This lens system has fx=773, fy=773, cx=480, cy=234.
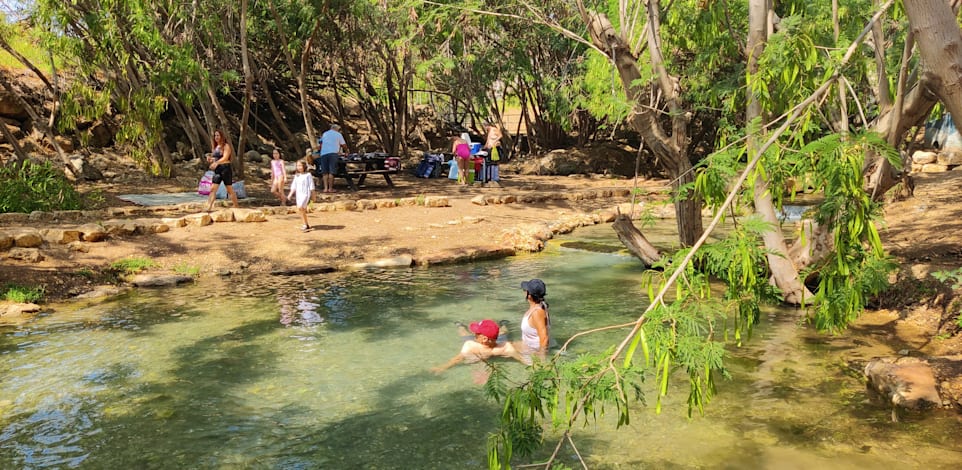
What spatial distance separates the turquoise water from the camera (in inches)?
214

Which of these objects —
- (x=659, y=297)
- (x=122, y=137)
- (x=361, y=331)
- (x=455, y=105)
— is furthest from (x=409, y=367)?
(x=455, y=105)

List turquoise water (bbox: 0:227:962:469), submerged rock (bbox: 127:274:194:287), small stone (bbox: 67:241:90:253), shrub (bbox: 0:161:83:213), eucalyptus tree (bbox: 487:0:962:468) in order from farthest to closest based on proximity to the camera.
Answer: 1. shrub (bbox: 0:161:83:213)
2. small stone (bbox: 67:241:90:253)
3. submerged rock (bbox: 127:274:194:287)
4. turquoise water (bbox: 0:227:962:469)
5. eucalyptus tree (bbox: 487:0:962:468)

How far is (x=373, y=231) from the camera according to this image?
13672mm

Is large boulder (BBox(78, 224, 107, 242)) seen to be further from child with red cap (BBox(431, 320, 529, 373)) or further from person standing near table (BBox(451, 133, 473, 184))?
person standing near table (BBox(451, 133, 473, 184))

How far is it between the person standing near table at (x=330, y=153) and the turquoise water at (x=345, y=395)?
7.56 m

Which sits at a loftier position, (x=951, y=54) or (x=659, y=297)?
(x=951, y=54)

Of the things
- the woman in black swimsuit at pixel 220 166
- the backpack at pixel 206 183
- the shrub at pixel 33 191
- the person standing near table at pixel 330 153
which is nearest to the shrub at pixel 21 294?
the shrub at pixel 33 191

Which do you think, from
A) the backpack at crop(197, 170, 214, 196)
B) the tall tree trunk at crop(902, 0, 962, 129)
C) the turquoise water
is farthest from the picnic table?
the tall tree trunk at crop(902, 0, 962, 129)

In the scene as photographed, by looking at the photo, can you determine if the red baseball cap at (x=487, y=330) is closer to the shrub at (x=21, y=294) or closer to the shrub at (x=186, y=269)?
the shrub at (x=186, y=269)

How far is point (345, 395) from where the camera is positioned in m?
6.68

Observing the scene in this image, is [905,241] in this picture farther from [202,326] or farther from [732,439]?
[202,326]

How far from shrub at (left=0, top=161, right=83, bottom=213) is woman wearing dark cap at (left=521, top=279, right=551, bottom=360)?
9.83 meters

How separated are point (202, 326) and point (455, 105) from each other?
2092 cm

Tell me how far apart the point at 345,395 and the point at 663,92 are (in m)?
5.58
